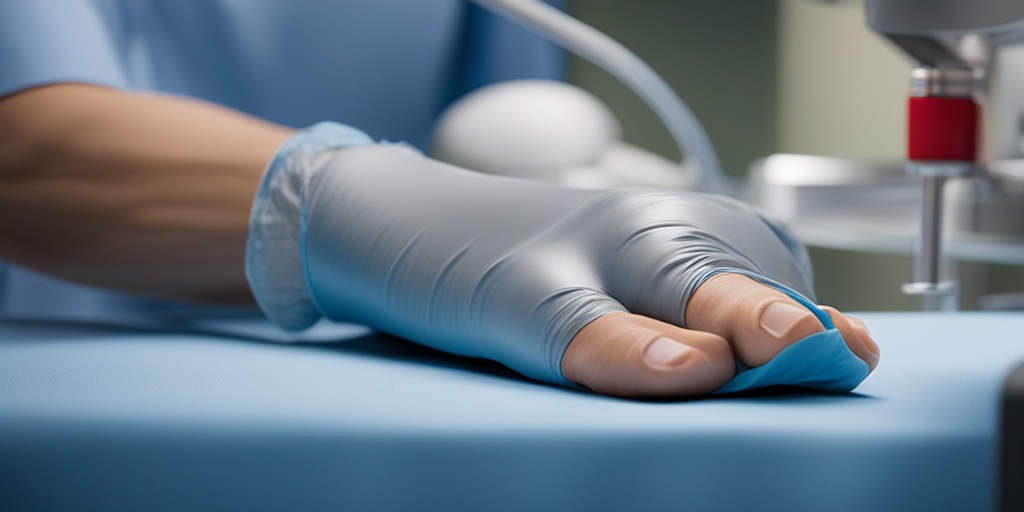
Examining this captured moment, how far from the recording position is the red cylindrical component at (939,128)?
1.84 feet

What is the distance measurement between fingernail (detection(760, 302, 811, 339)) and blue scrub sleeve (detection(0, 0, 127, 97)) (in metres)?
0.47

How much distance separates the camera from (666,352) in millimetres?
367

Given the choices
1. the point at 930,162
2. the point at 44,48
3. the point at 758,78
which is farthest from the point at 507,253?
the point at 758,78

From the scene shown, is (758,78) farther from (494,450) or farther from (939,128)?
(494,450)

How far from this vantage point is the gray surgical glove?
0.41 metres

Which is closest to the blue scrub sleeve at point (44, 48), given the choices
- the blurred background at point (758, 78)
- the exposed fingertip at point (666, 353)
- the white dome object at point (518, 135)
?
the white dome object at point (518, 135)

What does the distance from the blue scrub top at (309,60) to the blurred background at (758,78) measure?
36 centimetres

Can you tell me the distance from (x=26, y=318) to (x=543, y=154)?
0.41 meters

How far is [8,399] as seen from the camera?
389mm

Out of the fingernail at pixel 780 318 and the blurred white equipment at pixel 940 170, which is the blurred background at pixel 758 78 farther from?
the fingernail at pixel 780 318

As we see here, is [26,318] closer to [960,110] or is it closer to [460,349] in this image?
[460,349]

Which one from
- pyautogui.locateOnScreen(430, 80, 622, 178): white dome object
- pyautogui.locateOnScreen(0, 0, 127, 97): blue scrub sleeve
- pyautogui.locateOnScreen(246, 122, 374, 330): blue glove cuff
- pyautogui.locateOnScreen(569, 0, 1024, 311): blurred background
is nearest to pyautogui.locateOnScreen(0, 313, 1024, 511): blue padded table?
pyautogui.locateOnScreen(246, 122, 374, 330): blue glove cuff

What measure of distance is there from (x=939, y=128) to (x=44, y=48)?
525 mm

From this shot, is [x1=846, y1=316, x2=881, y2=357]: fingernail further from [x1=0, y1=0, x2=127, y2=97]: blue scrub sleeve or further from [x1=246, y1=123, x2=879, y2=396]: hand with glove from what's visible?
[x1=0, y1=0, x2=127, y2=97]: blue scrub sleeve
